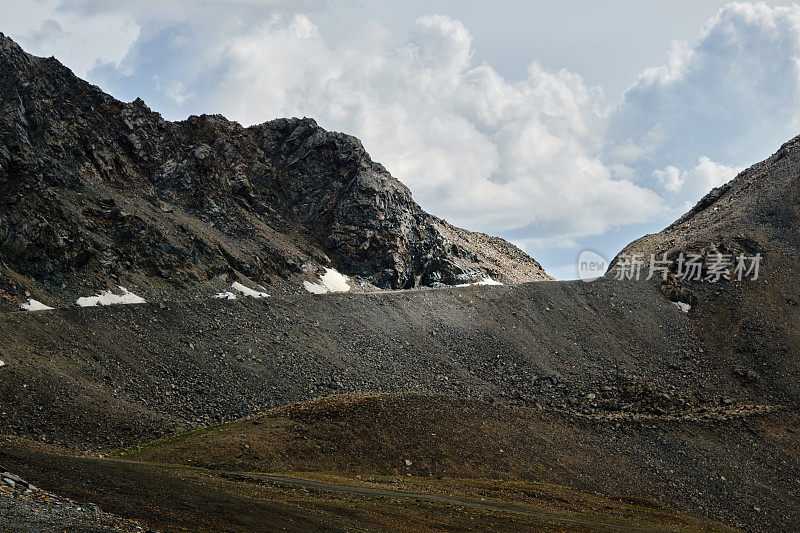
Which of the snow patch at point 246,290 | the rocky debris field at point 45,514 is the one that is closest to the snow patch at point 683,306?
the snow patch at point 246,290

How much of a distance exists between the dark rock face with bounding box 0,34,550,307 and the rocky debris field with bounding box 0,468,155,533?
119 ft

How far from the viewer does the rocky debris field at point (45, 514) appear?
46.9ft

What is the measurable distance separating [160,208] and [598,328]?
57819 millimetres

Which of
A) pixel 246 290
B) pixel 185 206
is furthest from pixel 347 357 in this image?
pixel 185 206

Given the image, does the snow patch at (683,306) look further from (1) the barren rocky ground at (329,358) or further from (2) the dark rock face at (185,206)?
(2) the dark rock face at (185,206)

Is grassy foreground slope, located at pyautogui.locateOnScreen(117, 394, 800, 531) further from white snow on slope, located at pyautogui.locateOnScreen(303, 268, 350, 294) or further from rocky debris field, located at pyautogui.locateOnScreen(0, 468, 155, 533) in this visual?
white snow on slope, located at pyautogui.locateOnScreen(303, 268, 350, 294)

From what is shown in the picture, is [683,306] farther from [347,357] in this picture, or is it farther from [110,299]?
[110,299]

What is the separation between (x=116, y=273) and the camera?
57656 millimetres

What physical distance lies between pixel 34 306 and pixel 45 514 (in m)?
38.8

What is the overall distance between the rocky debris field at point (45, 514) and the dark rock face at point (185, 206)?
119 feet

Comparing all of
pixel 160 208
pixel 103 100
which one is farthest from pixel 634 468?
pixel 103 100

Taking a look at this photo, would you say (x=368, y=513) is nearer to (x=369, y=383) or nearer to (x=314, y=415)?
(x=314, y=415)

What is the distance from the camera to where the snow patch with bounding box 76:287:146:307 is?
51094 millimetres

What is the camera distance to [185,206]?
7981 cm
